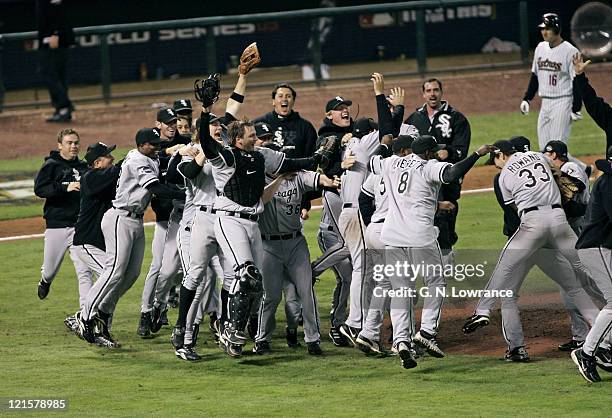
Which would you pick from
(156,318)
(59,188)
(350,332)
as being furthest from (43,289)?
(350,332)

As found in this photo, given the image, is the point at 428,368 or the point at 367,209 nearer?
the point at 428,368

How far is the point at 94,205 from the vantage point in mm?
11617

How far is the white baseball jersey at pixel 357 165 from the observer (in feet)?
36.9

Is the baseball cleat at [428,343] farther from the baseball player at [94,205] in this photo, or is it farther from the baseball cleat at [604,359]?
the baseball player at [94,205]

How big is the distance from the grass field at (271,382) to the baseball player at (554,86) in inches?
213

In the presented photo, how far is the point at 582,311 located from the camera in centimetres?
1033

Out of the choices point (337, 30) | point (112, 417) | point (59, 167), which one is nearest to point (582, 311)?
point (112, 417)

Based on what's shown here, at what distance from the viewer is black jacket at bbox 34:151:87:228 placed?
469 inches

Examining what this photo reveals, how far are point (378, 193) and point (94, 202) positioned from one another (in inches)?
102

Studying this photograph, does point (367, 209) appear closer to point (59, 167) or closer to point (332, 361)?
point (332, 361)

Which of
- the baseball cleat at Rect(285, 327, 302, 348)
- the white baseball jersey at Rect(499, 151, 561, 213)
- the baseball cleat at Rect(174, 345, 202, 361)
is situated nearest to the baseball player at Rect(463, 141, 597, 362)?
the white baseball jersey at Rect(499, 151, 561, 213)

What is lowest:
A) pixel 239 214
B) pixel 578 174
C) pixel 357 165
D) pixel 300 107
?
pixel 300 107

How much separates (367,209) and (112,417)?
10.3 feet

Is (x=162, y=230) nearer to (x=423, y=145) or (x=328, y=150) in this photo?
(x=328, y=150)
